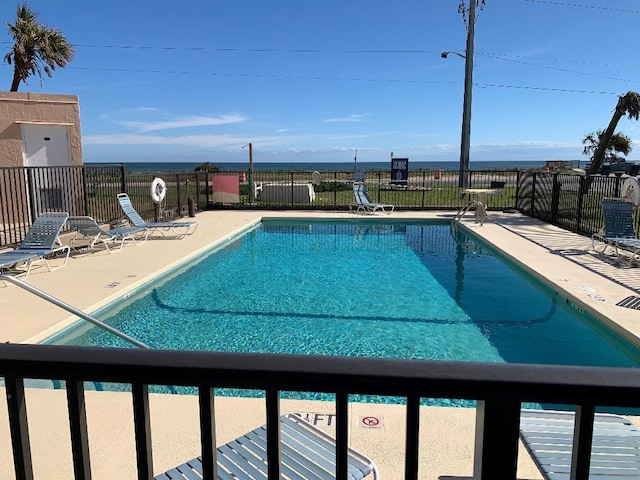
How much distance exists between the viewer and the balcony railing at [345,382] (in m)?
0.88

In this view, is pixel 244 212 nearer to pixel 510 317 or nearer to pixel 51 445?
pixel 510 317

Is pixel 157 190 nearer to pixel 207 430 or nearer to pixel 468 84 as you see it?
pixel 207 430

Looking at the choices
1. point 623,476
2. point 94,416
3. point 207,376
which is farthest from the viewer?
point 94,416

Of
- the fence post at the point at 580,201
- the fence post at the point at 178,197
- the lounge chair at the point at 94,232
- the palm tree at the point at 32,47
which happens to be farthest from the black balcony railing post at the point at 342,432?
the palm tree at the point at 32,47

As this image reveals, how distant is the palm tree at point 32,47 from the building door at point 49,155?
730 centimetres

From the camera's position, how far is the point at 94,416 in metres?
3.09

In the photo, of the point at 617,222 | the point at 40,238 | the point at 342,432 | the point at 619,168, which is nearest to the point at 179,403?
the point at 342,432

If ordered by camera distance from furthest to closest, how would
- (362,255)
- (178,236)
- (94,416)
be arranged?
(178,236)
(362,255)
(94,416)

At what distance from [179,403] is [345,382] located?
2725mm

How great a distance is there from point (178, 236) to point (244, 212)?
4765mm

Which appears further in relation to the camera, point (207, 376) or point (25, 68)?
point (25, 68)

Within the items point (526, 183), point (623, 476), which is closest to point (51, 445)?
point (623, 476)

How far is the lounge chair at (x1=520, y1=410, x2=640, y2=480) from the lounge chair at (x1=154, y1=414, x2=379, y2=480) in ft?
2.26

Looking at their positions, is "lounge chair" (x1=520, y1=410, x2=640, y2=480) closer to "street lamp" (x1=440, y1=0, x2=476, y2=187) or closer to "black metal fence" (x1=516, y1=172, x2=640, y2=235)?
"black metal fence" (x1=516, y1=172, x2=640, y2=235)
